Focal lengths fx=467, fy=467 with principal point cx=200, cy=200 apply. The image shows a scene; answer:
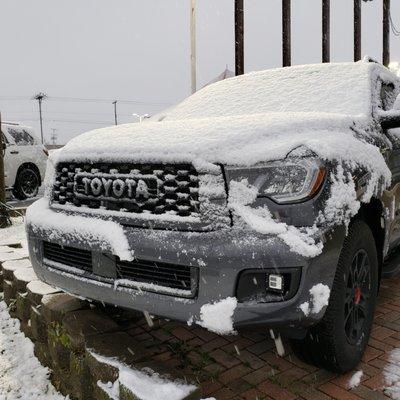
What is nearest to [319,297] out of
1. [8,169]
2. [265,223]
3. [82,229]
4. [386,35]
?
[265,223]

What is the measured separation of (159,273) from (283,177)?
727 millimetres

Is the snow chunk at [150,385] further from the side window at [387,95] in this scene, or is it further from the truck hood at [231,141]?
the side window at [387,95]

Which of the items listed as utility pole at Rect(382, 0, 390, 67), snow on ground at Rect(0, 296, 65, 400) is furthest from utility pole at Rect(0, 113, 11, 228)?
utility pole at Rect(382, 0, 390, 67)

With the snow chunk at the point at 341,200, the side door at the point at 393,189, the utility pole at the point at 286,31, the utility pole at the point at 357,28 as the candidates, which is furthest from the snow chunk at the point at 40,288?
the utility pole at the point at 357,28

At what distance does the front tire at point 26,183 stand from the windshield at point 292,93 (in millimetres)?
7298

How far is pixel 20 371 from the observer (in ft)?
10.0

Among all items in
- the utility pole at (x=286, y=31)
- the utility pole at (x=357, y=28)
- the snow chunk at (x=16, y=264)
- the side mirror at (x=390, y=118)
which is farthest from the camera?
the utility pole at (x=357, y=28)

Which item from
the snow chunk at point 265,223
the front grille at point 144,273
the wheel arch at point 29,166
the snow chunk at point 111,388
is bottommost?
the snow chunk at point 111,388

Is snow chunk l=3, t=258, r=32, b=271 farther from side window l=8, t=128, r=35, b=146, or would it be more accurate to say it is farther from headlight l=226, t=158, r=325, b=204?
side window l=8, t=128, r=35, b=146

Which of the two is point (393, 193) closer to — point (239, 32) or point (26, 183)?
point (26, 183)

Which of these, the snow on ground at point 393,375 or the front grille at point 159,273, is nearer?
the front grille at point 159,273

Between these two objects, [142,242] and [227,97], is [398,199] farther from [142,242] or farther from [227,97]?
[142,242]

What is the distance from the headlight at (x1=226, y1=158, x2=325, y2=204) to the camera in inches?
82.5

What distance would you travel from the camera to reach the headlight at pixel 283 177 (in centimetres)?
210
